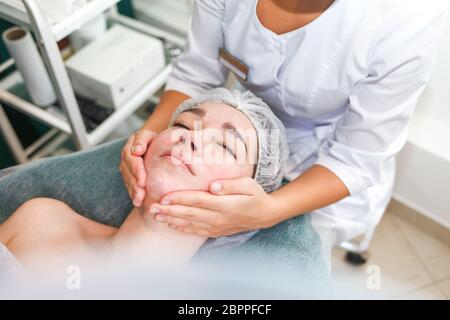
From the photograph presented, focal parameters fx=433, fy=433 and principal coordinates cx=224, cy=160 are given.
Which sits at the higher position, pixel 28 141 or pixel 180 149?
pixel 180 149

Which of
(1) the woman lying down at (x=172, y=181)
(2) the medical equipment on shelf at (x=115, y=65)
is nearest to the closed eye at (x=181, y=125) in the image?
(1) the woman lying down at (x=172, y=181)

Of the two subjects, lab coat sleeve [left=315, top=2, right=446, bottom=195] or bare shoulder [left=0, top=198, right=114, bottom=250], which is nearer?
lab coat sleeve [left=315, top=2, right=446, bottom=195]

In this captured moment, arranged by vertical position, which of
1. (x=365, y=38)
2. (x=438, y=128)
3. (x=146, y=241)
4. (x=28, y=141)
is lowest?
(x=28, y=141)

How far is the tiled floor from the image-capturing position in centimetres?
154

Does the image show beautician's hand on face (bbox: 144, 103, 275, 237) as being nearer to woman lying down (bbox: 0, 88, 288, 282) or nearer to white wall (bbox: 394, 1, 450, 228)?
woman lying down (bbox: 0, 88, 288, 282)

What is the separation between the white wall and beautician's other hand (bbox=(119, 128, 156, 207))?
3.03ft

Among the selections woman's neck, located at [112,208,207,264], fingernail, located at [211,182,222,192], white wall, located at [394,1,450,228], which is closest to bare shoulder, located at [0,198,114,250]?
woman's neck, located at [112,208,207,264]

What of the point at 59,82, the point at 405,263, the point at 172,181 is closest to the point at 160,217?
the point at 172,181

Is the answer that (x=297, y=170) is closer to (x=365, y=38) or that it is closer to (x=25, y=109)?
(x=365, y=38)

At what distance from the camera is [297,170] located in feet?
3.95

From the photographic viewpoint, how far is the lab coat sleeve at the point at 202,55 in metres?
1.06

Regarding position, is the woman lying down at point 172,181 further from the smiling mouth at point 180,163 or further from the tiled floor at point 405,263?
the tiled floor at point 405,263
